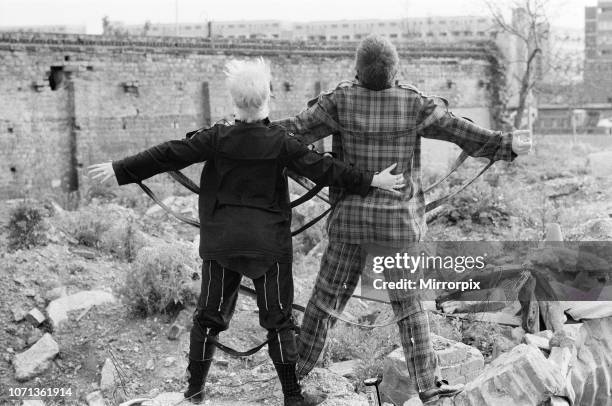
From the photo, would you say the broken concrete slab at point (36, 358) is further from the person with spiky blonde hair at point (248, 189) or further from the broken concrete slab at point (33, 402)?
the person with spiky blonde hair at point (248, 189)

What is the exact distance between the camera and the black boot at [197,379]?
4.14m

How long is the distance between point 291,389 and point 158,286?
3118 millimetres

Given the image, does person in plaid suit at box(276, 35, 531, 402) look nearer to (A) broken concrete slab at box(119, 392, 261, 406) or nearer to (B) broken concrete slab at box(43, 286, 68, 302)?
(A) broken concrete slab at box(119, 392, 261, 406)

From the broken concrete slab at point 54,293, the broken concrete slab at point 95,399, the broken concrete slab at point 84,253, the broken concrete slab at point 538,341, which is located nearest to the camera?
the broken concrete slab at point 538,341

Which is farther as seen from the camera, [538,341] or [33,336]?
[33,336]

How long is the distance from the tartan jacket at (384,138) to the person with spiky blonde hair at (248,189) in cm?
11

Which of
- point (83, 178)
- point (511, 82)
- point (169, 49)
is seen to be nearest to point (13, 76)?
point (83, 178)

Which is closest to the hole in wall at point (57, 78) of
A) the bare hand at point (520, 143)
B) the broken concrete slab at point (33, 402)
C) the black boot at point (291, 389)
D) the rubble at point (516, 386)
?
the broken concrete slab at point (33, 402)

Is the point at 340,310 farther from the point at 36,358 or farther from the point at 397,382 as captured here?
the point at 36,358

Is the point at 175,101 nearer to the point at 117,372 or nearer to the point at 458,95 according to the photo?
the point at 458,95

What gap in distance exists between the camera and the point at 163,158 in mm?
3986

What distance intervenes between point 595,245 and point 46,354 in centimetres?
472

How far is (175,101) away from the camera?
59.5ft

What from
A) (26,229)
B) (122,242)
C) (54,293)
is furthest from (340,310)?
(26,229)
